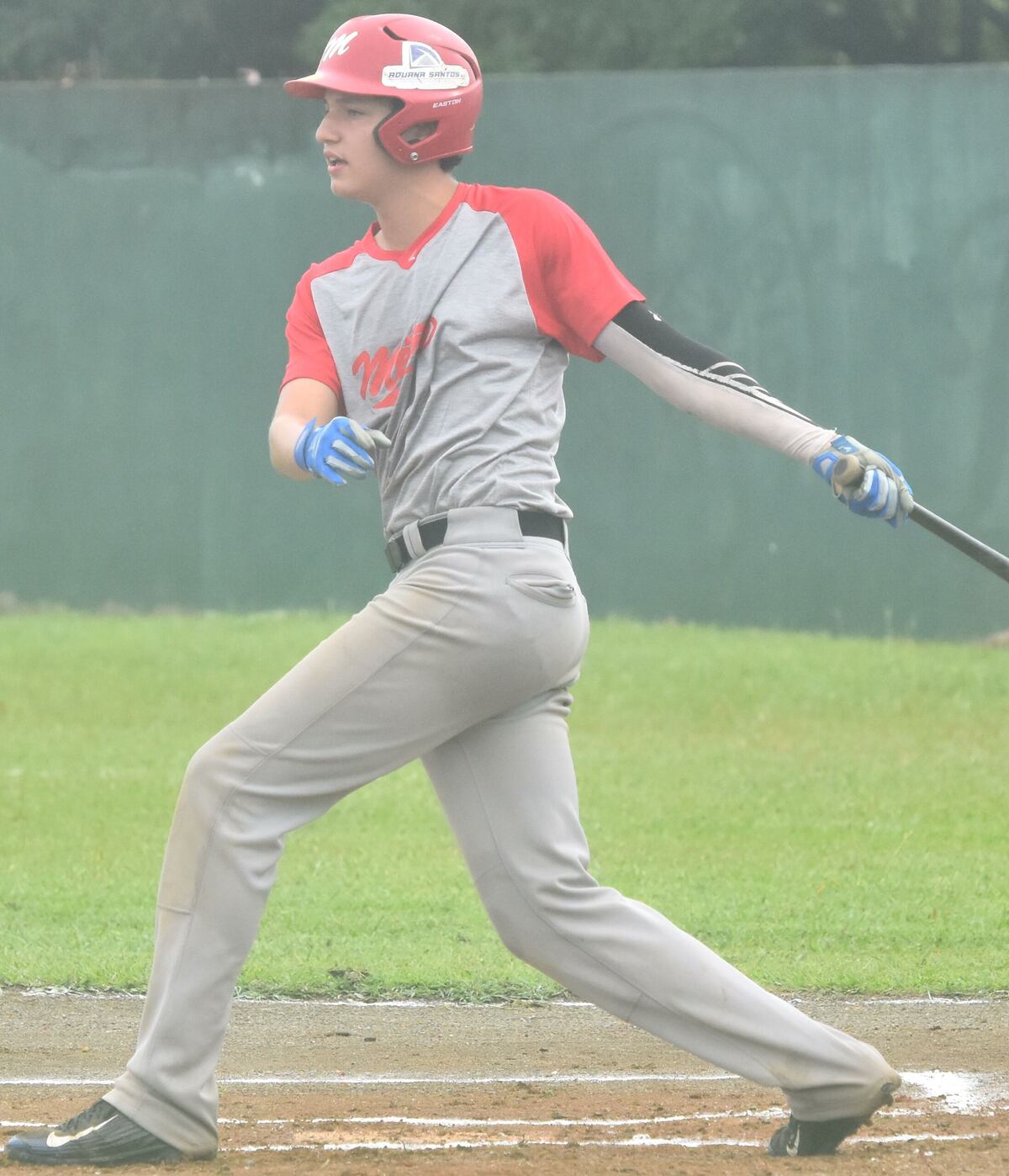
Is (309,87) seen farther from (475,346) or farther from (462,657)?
(462,657)

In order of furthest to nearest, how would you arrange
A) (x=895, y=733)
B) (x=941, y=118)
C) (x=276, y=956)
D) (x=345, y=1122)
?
(x=941, y=118) < (x=895, y=733) < (x=276, y=956) < (x=345, y=1122)

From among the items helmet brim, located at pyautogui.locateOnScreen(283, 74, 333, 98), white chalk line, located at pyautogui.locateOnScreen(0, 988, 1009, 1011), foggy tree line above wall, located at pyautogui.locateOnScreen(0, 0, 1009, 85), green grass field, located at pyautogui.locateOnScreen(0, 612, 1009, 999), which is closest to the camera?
helmet brim, located at pyautogui.locateOnScreen(283, 74, 333, 98)

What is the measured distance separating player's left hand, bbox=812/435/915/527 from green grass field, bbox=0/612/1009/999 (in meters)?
2.44

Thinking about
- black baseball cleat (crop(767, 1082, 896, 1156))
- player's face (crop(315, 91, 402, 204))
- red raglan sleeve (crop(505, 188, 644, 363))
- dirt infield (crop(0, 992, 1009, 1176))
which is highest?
player's face (crop(315, 91, 402, 204))

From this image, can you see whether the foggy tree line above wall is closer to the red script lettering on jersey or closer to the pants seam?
the red script lettering on jersey

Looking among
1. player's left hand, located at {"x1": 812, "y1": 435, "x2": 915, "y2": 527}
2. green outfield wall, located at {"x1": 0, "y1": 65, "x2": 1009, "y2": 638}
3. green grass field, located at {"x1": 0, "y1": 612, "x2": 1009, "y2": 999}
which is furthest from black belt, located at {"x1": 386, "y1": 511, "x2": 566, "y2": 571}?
green outfield wall, located at {"x1": 0, "y1": 65, "x2": 1009, "y2": 638}

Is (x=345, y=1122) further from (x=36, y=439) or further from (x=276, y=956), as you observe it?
(x=36, y=439)

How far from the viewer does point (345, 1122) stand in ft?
13.6

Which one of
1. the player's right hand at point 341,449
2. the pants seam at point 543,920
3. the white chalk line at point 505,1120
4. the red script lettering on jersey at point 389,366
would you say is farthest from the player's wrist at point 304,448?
the white chalk line at point 505,1120

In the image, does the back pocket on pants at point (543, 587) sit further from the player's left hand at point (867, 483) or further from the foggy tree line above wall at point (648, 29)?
the foggy tree line above wall at point (648, 29)

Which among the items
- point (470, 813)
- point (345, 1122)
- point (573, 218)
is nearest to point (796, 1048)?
point (470, 813)

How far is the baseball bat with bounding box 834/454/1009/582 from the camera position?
A: 11.6 ft

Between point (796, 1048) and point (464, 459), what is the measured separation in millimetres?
1212

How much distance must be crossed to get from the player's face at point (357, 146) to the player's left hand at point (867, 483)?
3.19 feet
